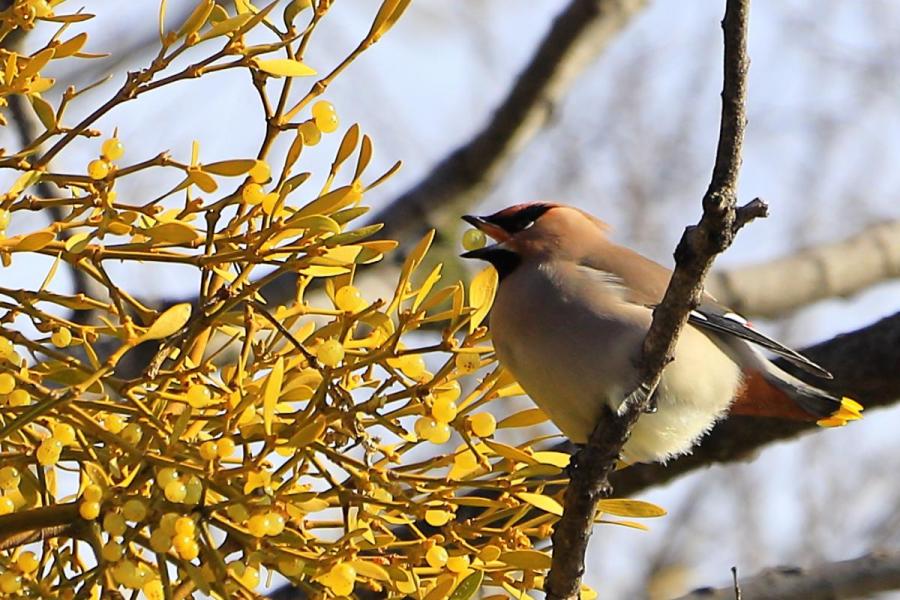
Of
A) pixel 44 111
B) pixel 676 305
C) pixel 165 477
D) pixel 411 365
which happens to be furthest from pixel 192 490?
pixel 676 305

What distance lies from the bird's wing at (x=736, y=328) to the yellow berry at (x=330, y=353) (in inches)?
40.6

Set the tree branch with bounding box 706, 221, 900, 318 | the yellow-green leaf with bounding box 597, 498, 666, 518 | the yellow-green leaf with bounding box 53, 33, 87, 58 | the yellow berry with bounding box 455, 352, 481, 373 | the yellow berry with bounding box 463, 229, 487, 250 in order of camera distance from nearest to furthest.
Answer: the yellow-green leaf with bounding box 53, 33, 87, 58 → the yellow berry with bounding box 455, 352, 481, 373 → the yellow-green leaf with bounding box 597, 498, 666, 518 → the yellow berry with bounding box 463, 229, 487, 250 → the tree branch with bounding box 706, 221, 900, 318

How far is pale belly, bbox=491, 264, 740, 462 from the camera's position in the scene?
2.61m

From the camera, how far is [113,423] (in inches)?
78.9

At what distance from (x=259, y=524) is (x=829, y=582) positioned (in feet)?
5.11

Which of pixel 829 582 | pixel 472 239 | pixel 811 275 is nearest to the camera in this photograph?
pixel 472 239

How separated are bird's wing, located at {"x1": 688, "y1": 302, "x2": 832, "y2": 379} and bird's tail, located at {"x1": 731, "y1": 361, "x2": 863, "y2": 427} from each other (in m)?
0.04

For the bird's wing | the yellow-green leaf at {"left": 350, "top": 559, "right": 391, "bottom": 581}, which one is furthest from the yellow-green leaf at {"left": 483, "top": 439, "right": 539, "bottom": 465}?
the bird's wing

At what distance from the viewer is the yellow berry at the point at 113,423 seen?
2000mm

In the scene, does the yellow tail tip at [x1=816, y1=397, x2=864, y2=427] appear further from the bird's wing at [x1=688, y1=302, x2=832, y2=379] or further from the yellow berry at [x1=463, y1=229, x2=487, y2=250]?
the yellow berry at [x1=463, y1=229, x2=487, y2=250]

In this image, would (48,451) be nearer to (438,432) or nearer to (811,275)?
(438,432)

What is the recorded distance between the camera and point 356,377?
2211mm

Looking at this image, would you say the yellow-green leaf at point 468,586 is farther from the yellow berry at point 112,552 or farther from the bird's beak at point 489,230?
the bird's beak at point 489,230

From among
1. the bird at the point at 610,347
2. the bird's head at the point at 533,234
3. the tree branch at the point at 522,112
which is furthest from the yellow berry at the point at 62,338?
the tree branch at the point at 522,112
